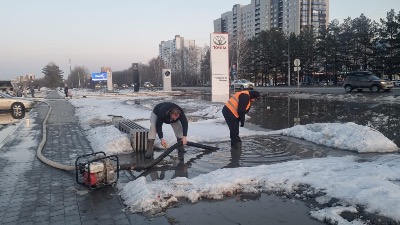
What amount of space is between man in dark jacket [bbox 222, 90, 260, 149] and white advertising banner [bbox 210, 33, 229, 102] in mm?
18071

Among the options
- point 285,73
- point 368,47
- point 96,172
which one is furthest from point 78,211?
point 285,73

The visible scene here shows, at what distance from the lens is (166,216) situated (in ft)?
14.6

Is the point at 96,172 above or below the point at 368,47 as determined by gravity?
below

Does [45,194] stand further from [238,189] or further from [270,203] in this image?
[270,203]

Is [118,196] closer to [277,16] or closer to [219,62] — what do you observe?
[219,62]

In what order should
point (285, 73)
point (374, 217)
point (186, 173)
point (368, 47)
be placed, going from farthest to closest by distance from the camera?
point (285, 73) < point (368, 47) < point (186, 173) < point (374, 217)

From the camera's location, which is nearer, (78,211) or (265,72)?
(78,211)

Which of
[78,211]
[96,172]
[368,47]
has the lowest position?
[78,211]

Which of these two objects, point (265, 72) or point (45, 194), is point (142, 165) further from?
point (265, 72)

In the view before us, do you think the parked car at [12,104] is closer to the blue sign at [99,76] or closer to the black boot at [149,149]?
the black boot at [149,149]

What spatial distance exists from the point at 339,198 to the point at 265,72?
6406cm

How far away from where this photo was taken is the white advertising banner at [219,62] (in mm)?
26938

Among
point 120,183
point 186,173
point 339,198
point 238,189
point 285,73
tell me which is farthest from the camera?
point 285,73

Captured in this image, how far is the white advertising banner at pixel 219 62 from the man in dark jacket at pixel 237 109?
18.1 metres
